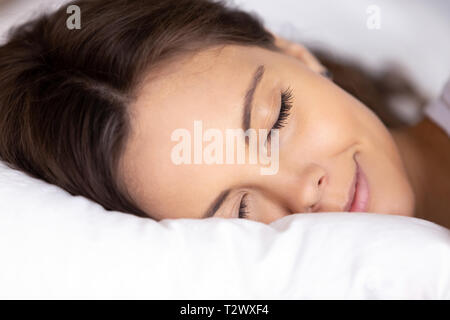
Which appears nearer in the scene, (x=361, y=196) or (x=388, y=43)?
(x=361, y=196)

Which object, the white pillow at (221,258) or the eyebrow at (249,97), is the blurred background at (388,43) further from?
the white pillow at (221,258)

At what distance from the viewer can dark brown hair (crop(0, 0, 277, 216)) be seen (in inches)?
37.2

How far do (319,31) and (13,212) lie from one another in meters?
1.10

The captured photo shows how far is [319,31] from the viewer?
159cm

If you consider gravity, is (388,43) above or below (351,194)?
above

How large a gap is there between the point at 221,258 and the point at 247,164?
0.74ft

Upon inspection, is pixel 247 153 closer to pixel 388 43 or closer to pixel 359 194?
pixel 359 194

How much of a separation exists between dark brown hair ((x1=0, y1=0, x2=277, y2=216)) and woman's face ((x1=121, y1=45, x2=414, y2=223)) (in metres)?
0.04

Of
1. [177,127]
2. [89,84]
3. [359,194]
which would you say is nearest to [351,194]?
[359,194]

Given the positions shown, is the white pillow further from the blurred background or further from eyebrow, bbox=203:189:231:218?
the blurred background

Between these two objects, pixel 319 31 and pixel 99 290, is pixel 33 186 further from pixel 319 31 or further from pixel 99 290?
pixel 319 31

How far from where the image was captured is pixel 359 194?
3.10 ft

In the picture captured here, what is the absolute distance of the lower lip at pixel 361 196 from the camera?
94cm

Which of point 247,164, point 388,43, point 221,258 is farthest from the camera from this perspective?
point 388,43
